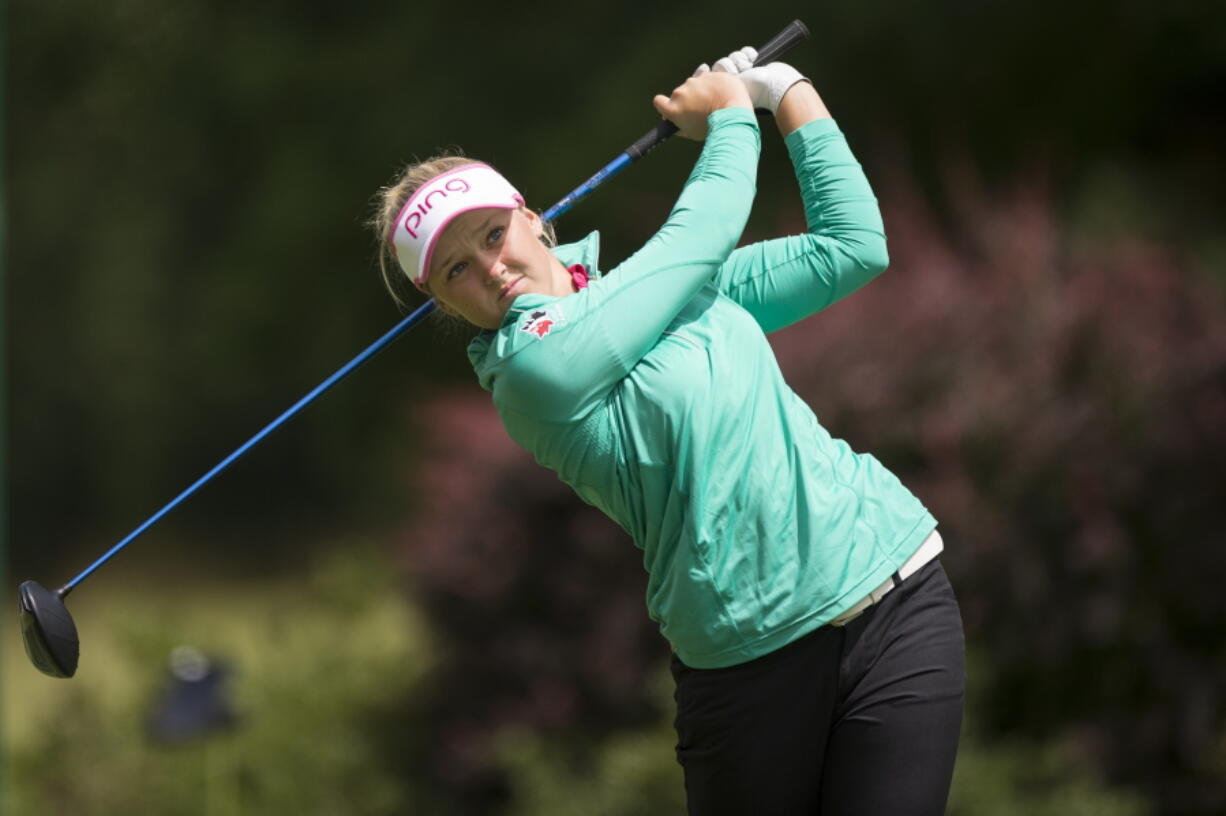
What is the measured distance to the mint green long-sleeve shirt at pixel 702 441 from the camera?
7.50 ft

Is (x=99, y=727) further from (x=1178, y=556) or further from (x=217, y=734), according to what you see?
(x=1178, y=556)

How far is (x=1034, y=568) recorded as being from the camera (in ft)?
16.9

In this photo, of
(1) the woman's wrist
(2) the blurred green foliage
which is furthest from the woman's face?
(2) the blurred green foliage

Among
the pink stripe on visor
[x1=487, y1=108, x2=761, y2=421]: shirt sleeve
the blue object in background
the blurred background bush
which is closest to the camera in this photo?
[x1=487, y1=108, x2=761, y2=421]: shirt sleeve

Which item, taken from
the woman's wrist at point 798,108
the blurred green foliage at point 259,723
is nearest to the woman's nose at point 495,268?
the woman's wrist at point 798,108

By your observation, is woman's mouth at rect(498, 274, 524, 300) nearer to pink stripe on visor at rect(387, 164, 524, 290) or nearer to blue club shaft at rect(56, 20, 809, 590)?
pink stripe on visor at rect(387, 164, 524, 290)

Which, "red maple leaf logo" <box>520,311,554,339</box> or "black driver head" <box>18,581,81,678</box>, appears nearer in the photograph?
"red maple leaf logo" <box>520,311,554,339</box>

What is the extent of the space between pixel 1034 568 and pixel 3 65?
7094 millimetres

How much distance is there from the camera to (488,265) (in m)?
2.41

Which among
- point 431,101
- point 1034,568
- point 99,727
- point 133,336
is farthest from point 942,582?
point 133,336

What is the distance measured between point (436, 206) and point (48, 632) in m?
0.98

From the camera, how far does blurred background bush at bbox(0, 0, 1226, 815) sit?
518 centimetres

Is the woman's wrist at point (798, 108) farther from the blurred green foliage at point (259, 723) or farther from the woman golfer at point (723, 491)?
the blurred green foliage at point (259, 723)

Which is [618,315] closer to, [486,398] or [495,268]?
[495,268]
